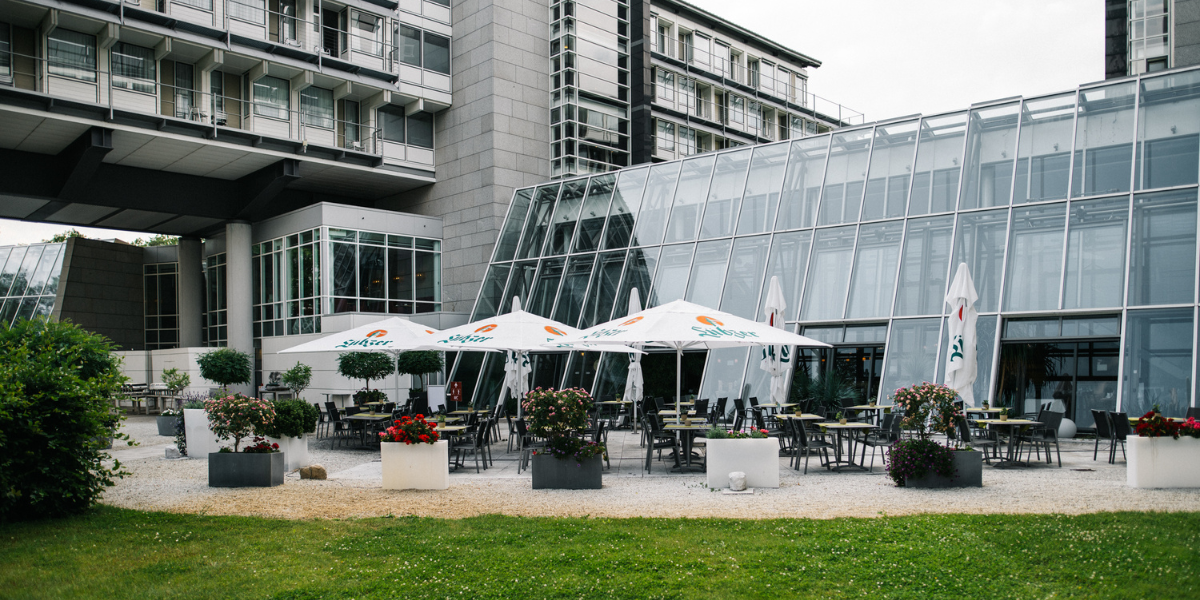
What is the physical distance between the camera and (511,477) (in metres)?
11.4

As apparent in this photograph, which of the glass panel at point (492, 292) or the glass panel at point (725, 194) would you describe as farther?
the glass panel at point (492, 292)

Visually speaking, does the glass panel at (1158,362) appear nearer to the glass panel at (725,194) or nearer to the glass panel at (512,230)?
the glass panel at (725,194)

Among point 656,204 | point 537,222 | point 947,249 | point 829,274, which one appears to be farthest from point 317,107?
point 947,249

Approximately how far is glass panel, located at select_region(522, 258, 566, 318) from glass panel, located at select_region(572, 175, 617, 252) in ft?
2.57

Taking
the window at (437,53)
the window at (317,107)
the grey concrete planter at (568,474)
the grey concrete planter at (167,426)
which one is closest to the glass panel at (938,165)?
the grey concrete planter at (568,474)

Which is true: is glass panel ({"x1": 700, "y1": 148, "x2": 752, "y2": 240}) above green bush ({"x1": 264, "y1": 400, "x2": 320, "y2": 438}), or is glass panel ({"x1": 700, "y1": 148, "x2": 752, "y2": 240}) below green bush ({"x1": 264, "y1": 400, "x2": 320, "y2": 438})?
above

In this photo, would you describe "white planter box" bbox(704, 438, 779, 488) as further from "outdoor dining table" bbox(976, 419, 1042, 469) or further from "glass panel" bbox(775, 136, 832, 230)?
"glass panel" bbox(775, 136, 832, 230)

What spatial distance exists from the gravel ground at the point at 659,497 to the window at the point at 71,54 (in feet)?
43.0

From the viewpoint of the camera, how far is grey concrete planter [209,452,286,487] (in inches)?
416

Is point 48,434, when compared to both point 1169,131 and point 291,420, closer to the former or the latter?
point 291,420

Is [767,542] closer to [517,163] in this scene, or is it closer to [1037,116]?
[1037,116]

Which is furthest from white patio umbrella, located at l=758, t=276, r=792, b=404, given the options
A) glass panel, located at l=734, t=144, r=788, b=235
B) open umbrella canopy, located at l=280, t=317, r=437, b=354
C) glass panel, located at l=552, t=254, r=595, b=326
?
glass panel, located at l=552, t=254, r=595, b=326

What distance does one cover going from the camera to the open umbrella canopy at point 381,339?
14750 mm

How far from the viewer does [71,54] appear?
2028cm
